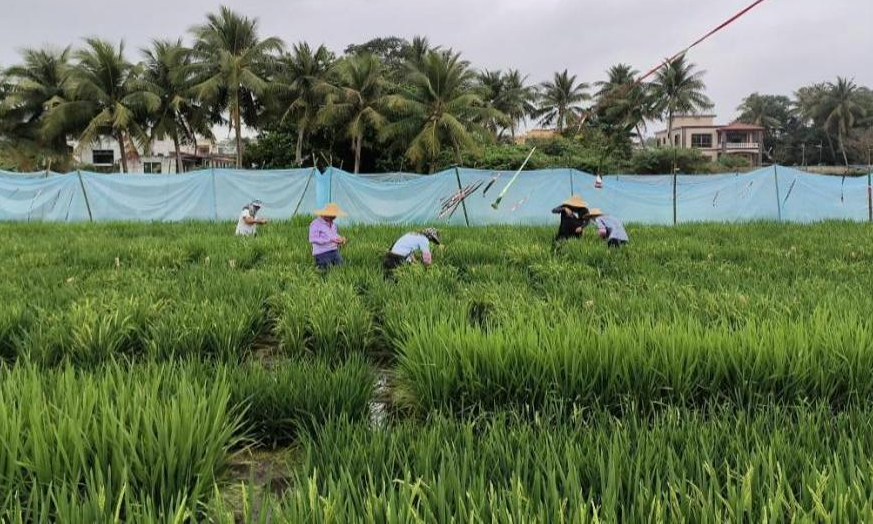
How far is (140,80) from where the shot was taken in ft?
97.4

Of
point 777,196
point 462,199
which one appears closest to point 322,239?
point 462,199

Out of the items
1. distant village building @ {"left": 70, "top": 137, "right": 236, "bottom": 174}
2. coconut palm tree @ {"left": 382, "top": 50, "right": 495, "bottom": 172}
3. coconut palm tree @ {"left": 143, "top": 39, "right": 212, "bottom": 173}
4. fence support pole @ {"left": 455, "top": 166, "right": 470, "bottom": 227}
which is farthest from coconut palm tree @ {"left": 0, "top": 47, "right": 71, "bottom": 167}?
fence support pole @ {"left": 455, "top": 166, "right": 470, "bottom": 227}

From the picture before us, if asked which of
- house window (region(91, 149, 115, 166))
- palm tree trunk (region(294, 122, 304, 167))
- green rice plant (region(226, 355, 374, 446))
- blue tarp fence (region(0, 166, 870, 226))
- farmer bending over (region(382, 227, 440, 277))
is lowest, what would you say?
green rice plant (region(226, 355, 374, 446))

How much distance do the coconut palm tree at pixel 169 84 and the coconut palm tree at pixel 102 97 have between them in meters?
0.73

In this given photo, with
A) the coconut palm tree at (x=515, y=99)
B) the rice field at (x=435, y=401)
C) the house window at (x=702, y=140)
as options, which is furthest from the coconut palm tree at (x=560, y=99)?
the rice field at (x=435, y=401)

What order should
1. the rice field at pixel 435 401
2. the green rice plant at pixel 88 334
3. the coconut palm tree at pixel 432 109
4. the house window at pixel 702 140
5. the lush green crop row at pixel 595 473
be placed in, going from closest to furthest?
the lush green crop row at pixel 595 473 → the rice field at pixel 435 401 → the green rice plant at pixel 88 334 → the coconut palm tree at pixel 432 109 → the house window at pixel 702 140

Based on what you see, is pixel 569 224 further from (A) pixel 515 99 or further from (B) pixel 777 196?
(A) pixel 515 99

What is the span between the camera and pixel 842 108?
→ 183 feet

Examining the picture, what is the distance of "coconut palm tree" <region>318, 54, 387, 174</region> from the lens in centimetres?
2855

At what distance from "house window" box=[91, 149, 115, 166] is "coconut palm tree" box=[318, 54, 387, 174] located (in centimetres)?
2940

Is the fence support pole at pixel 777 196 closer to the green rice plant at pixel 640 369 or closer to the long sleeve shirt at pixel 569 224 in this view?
the long sleeve shirt at pixel 569 224

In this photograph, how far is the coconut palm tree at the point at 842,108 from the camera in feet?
182

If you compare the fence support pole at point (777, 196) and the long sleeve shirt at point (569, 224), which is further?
the fence support pole at point (777, 196)

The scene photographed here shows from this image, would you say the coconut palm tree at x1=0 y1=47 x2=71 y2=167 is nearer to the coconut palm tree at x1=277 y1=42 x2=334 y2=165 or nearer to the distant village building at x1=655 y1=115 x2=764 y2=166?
the coconut palm tree at x1=277 y1=42 x2=334 y2=165
